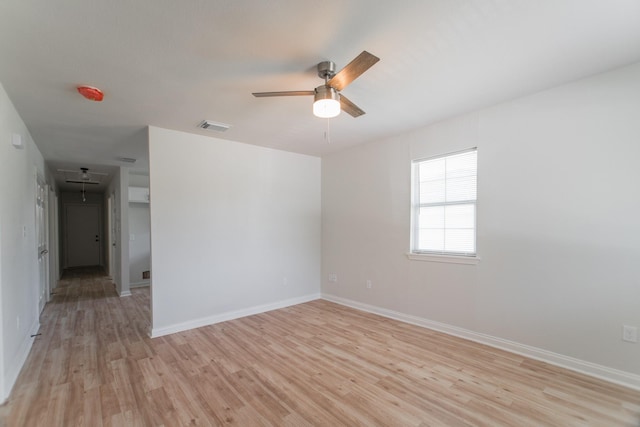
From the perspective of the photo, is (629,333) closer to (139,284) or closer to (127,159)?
(127,159)

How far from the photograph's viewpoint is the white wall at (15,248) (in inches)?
93.7

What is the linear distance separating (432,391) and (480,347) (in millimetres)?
1124

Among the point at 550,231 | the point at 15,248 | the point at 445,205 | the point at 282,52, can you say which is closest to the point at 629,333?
the point at 550,231

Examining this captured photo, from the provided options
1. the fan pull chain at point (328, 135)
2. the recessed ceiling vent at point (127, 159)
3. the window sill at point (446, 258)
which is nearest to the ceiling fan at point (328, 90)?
the fan pull chain at point (328, 135)

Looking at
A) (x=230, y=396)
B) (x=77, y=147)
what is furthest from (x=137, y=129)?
(x=230, y=396)

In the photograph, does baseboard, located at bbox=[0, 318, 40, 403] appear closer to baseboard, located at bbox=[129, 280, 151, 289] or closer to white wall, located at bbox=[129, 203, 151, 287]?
baseboard, located at bbox=[129, 280, 151, 289]

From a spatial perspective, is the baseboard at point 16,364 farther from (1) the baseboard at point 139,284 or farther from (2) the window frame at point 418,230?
(2) the window frame at point 418,230

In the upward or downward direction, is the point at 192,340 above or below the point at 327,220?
below

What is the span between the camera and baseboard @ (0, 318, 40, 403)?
230 cm

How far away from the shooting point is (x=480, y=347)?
3068mm

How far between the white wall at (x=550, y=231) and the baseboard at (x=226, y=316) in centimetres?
183

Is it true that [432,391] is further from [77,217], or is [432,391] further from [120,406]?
[77,217]

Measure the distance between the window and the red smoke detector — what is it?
356 cm

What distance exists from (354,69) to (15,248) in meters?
3.65
